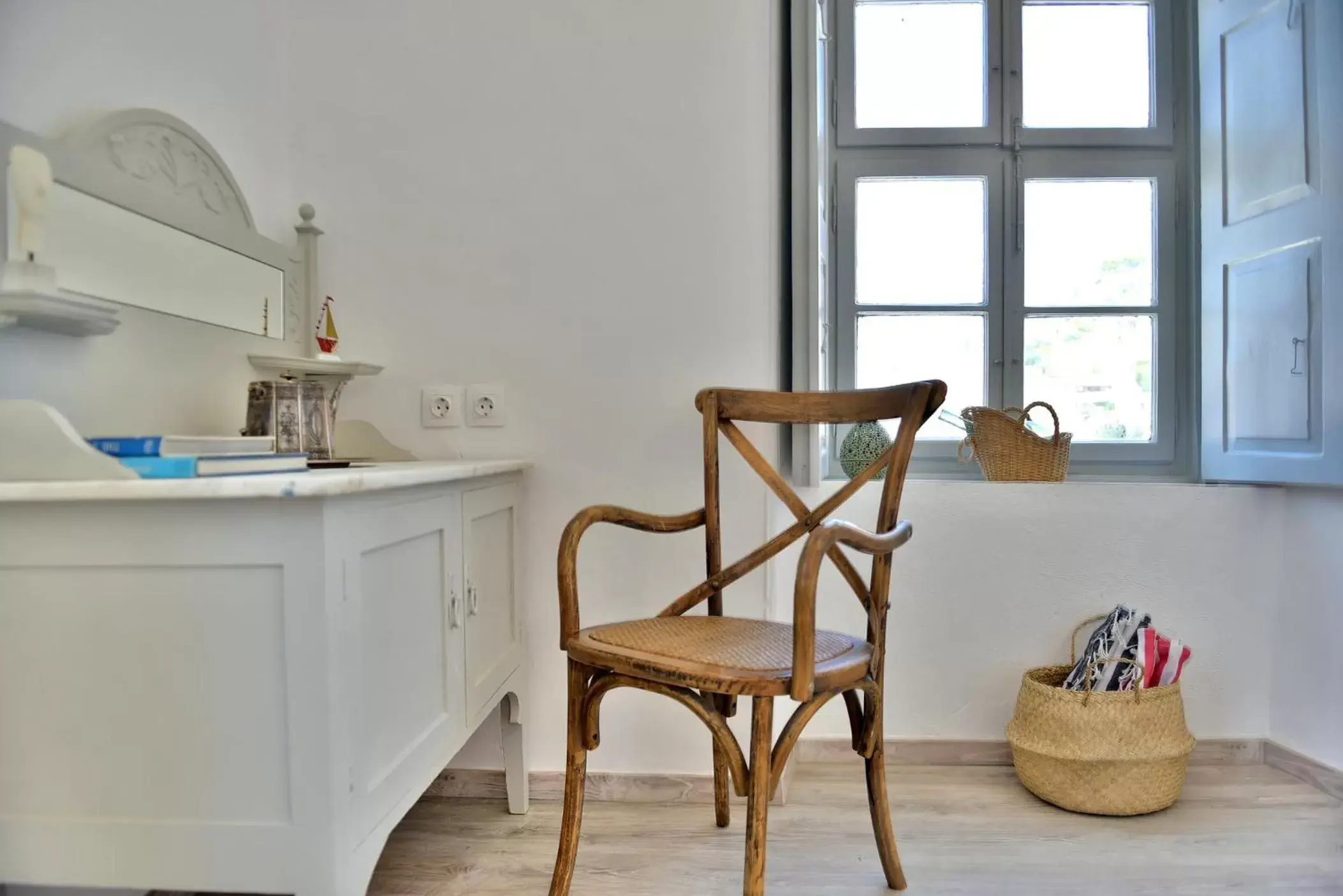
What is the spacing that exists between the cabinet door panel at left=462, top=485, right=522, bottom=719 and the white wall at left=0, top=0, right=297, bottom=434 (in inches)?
21.3

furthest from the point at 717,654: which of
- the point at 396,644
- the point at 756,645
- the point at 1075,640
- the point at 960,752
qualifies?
the point at 1075,640

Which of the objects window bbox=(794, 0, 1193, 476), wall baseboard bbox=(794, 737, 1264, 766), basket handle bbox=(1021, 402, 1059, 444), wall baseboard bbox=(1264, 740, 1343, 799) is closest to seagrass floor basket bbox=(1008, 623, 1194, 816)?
wall baseboard bbox=(794, 737, 1264, 766)

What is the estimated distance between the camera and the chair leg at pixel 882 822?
4.61ft

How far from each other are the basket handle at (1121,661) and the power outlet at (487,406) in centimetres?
140

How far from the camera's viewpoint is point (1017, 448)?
203 cm

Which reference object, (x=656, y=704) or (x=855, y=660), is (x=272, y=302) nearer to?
(x=656, y=704)

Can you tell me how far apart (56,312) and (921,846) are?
171cm

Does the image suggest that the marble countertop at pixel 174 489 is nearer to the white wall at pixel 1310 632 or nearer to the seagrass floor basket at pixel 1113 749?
the seagrass floor basket at pixel 1113 749

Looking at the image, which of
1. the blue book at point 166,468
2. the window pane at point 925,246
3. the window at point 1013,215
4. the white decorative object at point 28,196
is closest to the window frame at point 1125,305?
the window at point 1013,215

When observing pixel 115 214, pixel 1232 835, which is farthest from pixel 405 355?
pixel 1232 835

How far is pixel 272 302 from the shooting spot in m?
1.71

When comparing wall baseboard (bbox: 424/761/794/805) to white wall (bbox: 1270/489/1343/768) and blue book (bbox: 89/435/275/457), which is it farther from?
white wall (bbox: 1270/489/1343/768)

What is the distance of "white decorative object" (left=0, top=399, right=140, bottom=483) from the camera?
97 cm

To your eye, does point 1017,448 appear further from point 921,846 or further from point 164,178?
point 164,178
